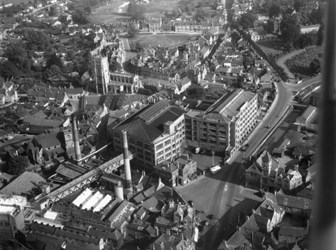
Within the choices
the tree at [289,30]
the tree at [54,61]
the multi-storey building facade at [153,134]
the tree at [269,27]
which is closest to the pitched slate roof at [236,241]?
the multi-storey building facade at [153,134]

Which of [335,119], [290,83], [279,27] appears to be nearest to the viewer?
[335,119]

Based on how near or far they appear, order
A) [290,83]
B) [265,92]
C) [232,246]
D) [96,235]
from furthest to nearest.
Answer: [290,83], [265,92], [96,235], [232,246]

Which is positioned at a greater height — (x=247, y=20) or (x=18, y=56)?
(x=247, y=20)

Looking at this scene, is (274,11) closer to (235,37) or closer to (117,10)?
(235,37)

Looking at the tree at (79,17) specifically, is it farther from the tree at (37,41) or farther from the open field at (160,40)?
the open field at (160,40)

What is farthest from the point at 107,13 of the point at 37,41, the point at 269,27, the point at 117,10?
the point at 269,27

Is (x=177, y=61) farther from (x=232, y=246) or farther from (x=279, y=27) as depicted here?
(x=232, y=246)

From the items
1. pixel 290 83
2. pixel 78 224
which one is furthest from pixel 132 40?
pixel 78 224
